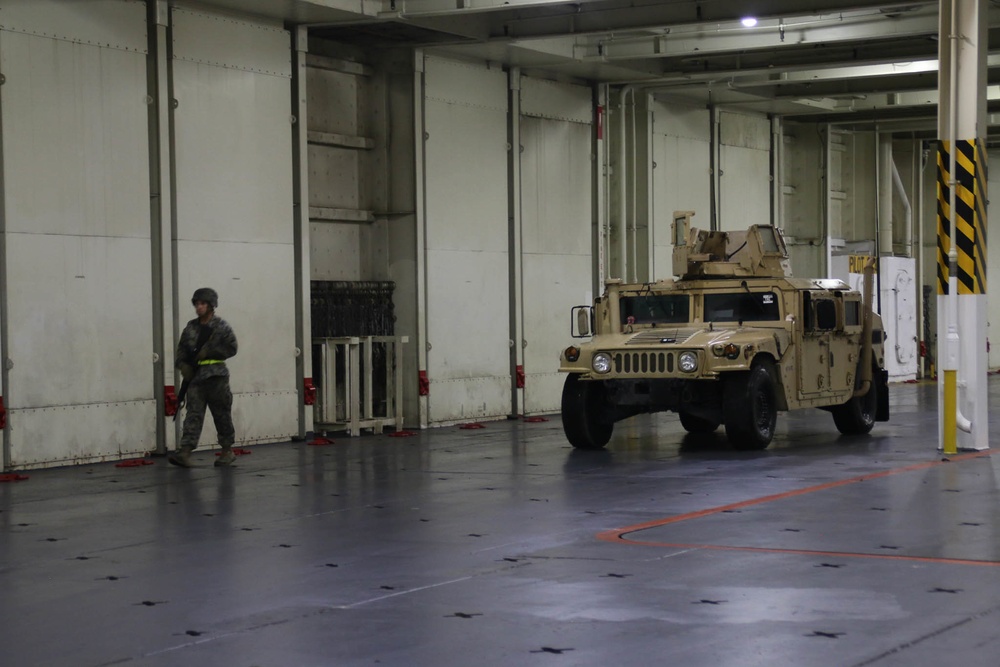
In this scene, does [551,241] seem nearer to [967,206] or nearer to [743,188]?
[743,188]

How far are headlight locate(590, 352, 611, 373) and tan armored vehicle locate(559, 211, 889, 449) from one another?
0.01 metres

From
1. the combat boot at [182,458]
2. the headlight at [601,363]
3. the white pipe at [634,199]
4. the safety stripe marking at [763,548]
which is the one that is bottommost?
the safety stripe marking at [763,548]

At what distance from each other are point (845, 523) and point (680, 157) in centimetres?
1461

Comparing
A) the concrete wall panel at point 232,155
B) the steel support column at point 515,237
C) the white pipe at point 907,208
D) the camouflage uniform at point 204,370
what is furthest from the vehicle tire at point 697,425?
the white pipe at point 907,208

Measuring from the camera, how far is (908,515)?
948 centimetres

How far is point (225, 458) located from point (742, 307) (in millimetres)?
5444

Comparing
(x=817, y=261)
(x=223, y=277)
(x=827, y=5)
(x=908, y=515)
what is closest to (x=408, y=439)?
(x=223, y=277)

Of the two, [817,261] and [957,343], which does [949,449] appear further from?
[817,261]

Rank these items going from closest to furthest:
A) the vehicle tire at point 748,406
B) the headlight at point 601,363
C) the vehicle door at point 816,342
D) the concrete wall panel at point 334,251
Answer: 1. the vehicle tire at point 748,406
2. the headlight at point 601,363
3. the vehicle door at point 816,342
4. the concrete wall panel at point 334,251

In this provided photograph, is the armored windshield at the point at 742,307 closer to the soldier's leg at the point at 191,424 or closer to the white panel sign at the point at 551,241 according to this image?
the soldier's leg at the point at 191,424

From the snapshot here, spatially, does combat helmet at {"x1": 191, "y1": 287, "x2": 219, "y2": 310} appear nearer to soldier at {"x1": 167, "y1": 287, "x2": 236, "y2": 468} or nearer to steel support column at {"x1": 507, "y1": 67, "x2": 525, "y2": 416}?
soldier at {"x1": 167, "y1": 287, "x2": 236, "y2": 468}

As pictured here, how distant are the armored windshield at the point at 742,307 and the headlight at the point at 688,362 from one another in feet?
4.37

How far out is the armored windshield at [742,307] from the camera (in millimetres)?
14703

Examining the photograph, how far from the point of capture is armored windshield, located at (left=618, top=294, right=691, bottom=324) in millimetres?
15008
